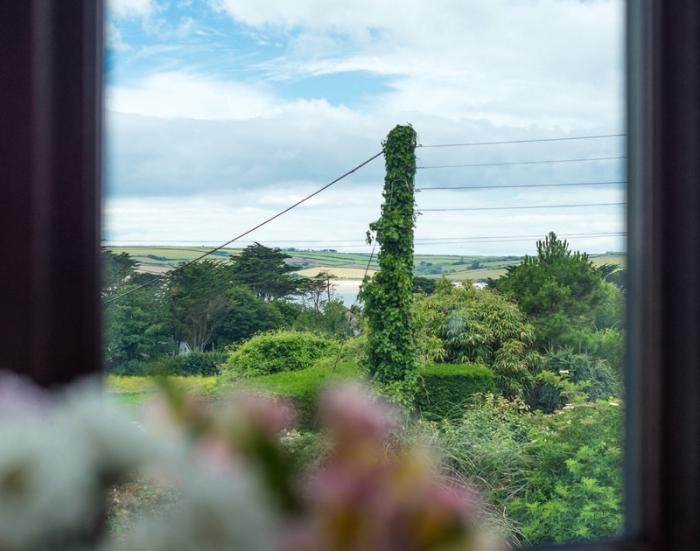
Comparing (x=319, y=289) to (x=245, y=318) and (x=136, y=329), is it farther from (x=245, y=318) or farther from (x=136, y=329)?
(x=136, y=329)

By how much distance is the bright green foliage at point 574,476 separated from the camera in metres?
1.84

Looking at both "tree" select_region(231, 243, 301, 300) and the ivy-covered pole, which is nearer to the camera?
"tree" select_region(231, 243, 301, 300)

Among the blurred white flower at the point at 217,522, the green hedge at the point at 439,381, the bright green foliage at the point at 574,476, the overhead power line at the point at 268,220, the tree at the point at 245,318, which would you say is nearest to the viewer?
the blurred white flower at the point at 217,522

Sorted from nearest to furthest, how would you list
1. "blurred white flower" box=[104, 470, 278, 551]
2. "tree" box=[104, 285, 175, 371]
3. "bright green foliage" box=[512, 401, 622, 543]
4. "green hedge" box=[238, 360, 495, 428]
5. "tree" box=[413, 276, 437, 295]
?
"blurred white flower" box=[104, 470, 278, 551], "tree" box=[104, 285, 175, 371], "bright green foliage" box=[512, 401, 622, 543], "green hedge" box=[238, 360, 495, 428], "tree" box=[413, 276, 437, 295]

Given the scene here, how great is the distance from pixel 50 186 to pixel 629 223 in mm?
646

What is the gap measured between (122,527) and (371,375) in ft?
3.99

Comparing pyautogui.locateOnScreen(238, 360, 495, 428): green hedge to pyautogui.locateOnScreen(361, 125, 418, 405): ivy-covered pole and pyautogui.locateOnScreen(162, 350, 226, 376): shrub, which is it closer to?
pyautogui.locateOnScreen(361, 125, 418, 405): ivy-covered pole

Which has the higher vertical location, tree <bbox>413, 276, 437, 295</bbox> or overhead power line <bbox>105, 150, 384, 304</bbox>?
overhead power line <bbox>105, 150, 384, 304</bbox>

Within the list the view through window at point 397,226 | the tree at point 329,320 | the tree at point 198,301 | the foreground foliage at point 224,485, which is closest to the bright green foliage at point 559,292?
the view through window at point 397,226

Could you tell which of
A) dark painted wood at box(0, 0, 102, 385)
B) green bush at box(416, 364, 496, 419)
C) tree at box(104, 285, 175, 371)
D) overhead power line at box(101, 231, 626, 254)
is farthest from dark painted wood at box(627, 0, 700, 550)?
green bush at box(416, 364, 496, 419)

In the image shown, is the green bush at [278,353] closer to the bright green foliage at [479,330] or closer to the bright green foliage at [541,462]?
the bright green foliage at [479,330]

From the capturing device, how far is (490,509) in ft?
6.63

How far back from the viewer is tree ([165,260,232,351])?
1.50 m

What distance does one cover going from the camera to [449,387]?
2139 millimetres
